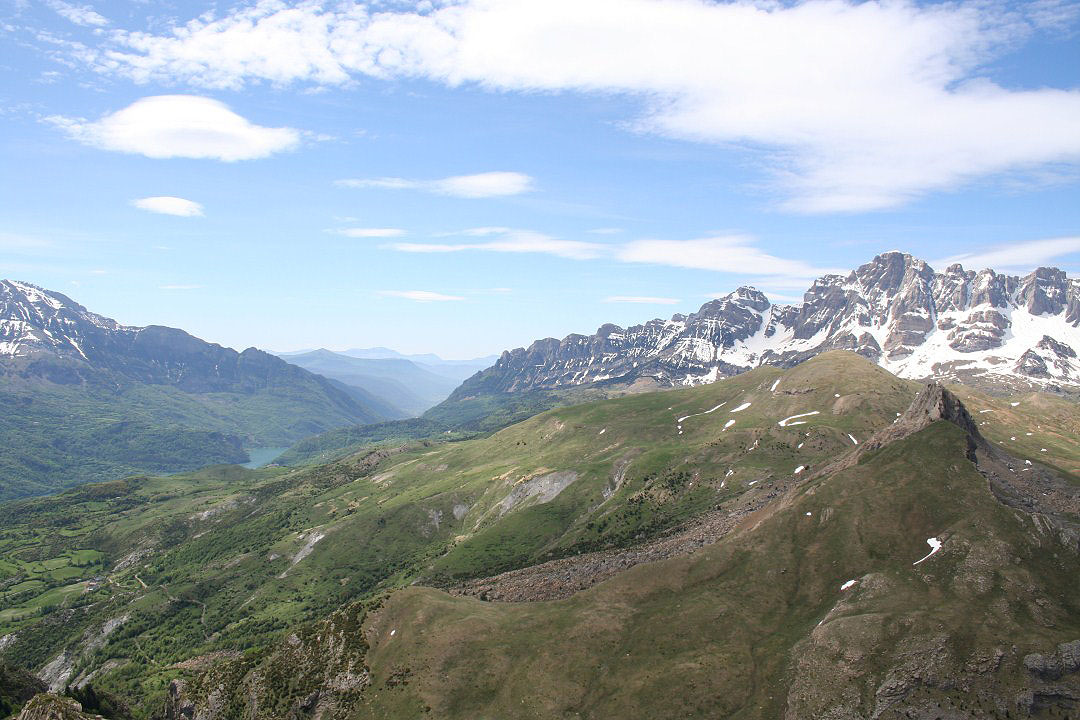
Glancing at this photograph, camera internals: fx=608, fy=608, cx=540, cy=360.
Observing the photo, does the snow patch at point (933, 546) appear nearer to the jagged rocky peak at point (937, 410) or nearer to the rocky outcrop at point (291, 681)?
the jagged rocky peak at point (937, 410)

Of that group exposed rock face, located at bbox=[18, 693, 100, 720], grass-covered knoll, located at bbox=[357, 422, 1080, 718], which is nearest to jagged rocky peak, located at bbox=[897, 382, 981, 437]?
grass-covered knoll, located at bbox=[357, 422, 1080, 718]

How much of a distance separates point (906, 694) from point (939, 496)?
55855mm

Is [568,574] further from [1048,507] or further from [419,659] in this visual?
[1048,507]

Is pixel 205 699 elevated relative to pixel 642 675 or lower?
lower

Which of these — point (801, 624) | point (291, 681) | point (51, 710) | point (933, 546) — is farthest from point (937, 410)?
point (51, 710)

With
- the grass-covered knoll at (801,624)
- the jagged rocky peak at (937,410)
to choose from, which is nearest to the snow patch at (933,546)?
the grass-covered knoll at (801,624)

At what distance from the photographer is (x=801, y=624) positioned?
111m

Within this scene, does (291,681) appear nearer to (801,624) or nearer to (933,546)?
(801,624)

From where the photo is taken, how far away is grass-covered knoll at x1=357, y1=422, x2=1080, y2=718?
91.3 metres

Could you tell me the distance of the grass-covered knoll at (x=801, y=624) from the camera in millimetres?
91312

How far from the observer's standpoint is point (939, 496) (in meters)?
129

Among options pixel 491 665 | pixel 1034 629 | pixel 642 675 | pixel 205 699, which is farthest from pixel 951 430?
pixel 205 699

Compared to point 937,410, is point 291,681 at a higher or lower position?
lower

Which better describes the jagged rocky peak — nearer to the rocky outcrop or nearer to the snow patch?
the snow patch
